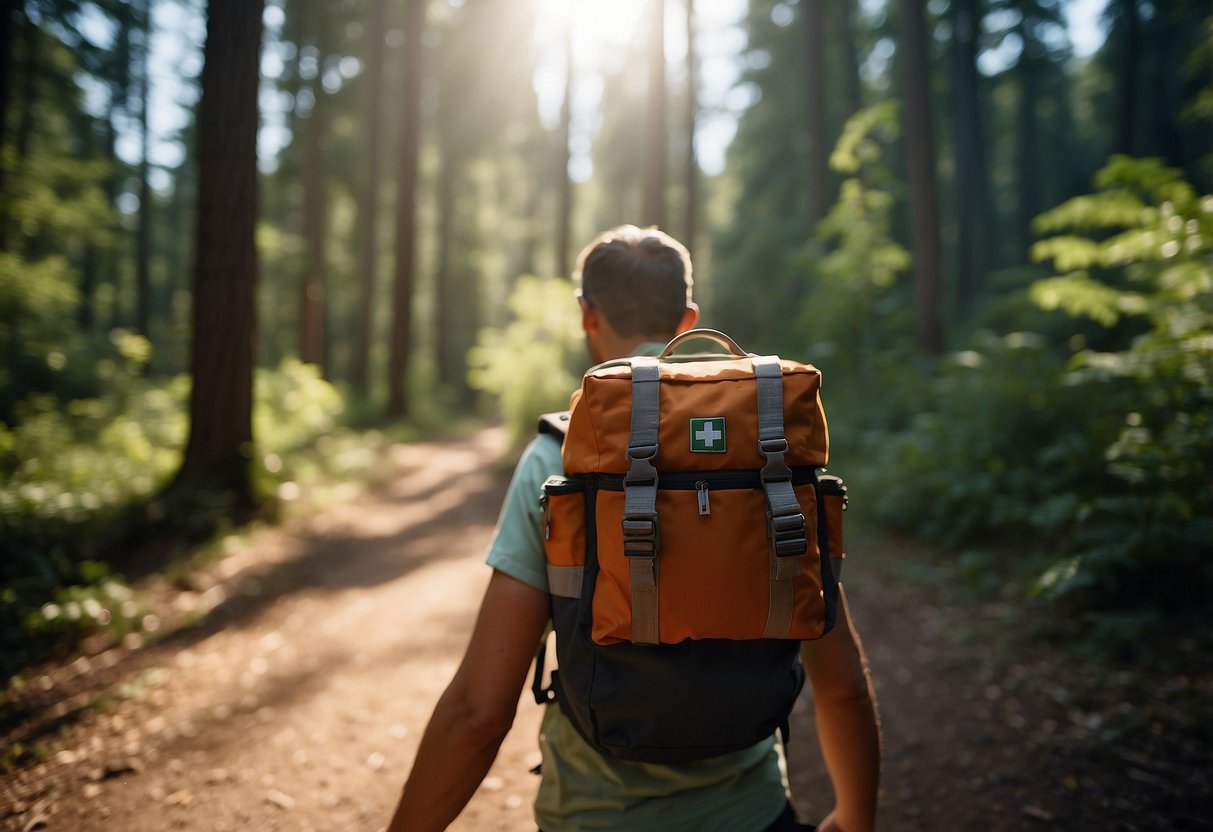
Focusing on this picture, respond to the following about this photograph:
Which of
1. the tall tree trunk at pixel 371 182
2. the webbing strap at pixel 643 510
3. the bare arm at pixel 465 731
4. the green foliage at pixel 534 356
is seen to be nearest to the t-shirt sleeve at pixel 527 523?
the bare arm at pixel 465 731

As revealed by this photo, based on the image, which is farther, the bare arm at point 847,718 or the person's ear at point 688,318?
the person's ear at point 688,318

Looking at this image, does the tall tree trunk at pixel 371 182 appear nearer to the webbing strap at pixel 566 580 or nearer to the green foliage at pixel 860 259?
the green foliage at pixel 860 259

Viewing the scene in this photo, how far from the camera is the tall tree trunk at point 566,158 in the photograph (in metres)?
17.1

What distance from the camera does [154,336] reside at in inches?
1139

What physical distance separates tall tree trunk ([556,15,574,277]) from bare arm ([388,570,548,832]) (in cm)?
1583

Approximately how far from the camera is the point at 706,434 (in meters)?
1.25

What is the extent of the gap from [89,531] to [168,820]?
3834mm

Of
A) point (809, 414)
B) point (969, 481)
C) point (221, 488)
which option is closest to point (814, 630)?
point (809, 414)

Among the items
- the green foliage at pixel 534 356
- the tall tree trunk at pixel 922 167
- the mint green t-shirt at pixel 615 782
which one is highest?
the tall tree trunk at pixel 922 167

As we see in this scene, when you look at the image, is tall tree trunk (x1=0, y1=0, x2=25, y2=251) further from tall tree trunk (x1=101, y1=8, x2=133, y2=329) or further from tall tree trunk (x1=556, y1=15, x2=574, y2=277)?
tall tree trunk (x1=556, y1=15, x2=574, y2=277)

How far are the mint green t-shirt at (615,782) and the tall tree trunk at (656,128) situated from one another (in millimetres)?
10495

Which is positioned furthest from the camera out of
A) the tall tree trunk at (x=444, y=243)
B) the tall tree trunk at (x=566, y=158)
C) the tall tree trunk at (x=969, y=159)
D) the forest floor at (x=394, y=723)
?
the tall tree trunk at (x=444, y=243)

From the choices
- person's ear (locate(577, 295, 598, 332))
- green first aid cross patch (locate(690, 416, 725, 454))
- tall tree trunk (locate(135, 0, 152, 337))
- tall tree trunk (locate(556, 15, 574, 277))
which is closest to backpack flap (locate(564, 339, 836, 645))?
green first aid cross patch (locate(690, 416, 725, 454))

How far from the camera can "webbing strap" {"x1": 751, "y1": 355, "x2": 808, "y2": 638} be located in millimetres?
1203
